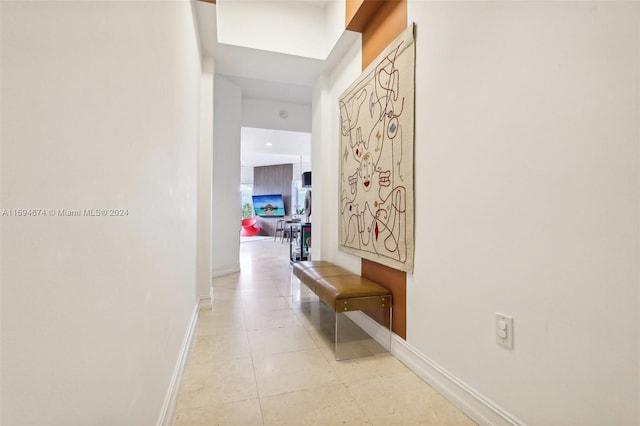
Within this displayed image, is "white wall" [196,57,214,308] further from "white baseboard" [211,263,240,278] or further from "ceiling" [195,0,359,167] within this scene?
"white baseboard" [211,263,240,278]

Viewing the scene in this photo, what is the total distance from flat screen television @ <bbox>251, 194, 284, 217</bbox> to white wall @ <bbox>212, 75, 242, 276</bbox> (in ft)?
23.1

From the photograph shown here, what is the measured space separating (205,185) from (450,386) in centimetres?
275

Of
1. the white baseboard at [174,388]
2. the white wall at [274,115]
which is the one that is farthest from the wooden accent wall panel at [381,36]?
the white wall at [274,115]

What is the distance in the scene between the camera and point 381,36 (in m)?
2.46

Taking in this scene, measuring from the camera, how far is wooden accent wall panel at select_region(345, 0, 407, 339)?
2.16 metres

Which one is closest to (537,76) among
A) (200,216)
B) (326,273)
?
(326,273)

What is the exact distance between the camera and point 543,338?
3.95 ft

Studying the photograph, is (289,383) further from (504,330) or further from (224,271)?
(224,271)

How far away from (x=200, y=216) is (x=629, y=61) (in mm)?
3180

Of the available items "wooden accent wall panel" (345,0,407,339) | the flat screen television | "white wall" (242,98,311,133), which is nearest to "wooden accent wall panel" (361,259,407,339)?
"wooden accent wall panel" (345,0,407,339)

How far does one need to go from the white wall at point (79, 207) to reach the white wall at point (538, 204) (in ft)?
4.75

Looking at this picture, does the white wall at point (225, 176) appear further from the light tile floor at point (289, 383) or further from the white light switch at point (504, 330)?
the white light switch at point (504, 330)

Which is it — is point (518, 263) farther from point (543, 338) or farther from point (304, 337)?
point (304, 337)

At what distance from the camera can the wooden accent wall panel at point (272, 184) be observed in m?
12.0
